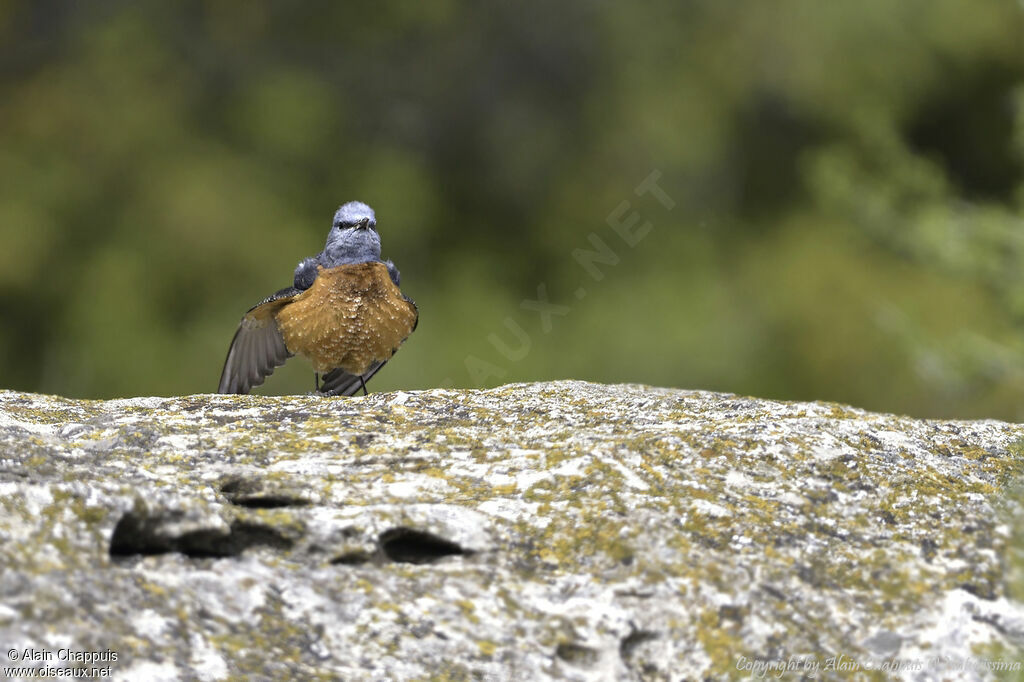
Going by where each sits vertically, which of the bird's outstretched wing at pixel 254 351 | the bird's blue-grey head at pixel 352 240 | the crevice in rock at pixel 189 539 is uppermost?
the bird's blue-grey head at pixel 352 240

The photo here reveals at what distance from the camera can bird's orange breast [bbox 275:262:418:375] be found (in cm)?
460

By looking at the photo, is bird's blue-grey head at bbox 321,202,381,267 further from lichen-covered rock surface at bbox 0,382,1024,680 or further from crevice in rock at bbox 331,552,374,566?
crevice in rock at bbox 331,552,374,566

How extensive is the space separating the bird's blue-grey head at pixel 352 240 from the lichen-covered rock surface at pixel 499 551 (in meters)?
2.20

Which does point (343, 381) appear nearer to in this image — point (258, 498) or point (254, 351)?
point (254, 351)

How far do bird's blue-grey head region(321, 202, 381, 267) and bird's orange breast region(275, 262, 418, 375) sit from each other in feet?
0.24

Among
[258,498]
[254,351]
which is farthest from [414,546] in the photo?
[254,351]

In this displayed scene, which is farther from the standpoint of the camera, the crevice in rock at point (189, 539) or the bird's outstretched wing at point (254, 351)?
the bird's outstretched wing at point (254, 351)

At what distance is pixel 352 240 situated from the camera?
4.80m

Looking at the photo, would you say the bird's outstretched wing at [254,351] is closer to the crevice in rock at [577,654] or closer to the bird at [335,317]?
the bird at [335,317]

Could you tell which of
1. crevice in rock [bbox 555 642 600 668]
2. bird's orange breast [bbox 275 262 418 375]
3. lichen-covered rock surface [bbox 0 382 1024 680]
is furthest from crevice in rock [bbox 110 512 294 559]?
bird's orange breast [bbox 275 262 418 375]

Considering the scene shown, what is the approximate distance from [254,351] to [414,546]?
10.1ft

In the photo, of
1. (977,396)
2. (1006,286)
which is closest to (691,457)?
(1006,286)

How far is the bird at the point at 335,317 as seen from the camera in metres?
4.62

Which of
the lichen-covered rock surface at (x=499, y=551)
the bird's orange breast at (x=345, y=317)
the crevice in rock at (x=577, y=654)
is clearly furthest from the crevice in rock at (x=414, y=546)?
the bird's orange breast at (x=345, y=317)
